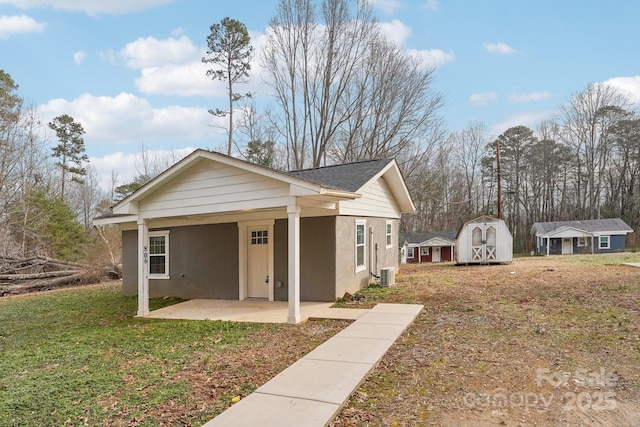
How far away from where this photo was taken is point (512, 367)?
13.9 feet

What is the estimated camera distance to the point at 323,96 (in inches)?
843

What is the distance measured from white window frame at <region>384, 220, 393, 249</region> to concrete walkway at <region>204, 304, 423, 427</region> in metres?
6.99

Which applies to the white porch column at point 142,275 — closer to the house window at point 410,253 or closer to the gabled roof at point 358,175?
the gabled roof at point 358,175

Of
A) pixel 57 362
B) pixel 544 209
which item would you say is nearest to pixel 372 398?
pixel 57 362

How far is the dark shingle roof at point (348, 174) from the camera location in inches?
375

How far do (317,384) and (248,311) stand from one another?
15.0ft

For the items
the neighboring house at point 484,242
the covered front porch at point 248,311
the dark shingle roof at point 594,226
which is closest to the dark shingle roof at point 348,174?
the covered front porch at point 248,311

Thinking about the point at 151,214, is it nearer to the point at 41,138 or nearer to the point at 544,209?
the point at 41,138

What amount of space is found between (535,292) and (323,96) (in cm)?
1598

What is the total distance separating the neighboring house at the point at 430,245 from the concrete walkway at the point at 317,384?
2586cm

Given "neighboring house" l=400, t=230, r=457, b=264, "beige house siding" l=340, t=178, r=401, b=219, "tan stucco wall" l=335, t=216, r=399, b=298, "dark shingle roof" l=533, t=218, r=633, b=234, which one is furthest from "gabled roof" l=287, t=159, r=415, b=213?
"dark shingle roof" l=533, t=218, r=633, b=234

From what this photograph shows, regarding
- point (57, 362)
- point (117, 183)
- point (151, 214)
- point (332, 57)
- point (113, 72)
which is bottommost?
point (57, 362)

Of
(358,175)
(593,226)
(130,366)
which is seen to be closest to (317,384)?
(130,366)

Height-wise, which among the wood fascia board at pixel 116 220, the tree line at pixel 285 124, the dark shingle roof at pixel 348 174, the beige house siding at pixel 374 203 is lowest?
the wood fascia board at pixel 116 220
